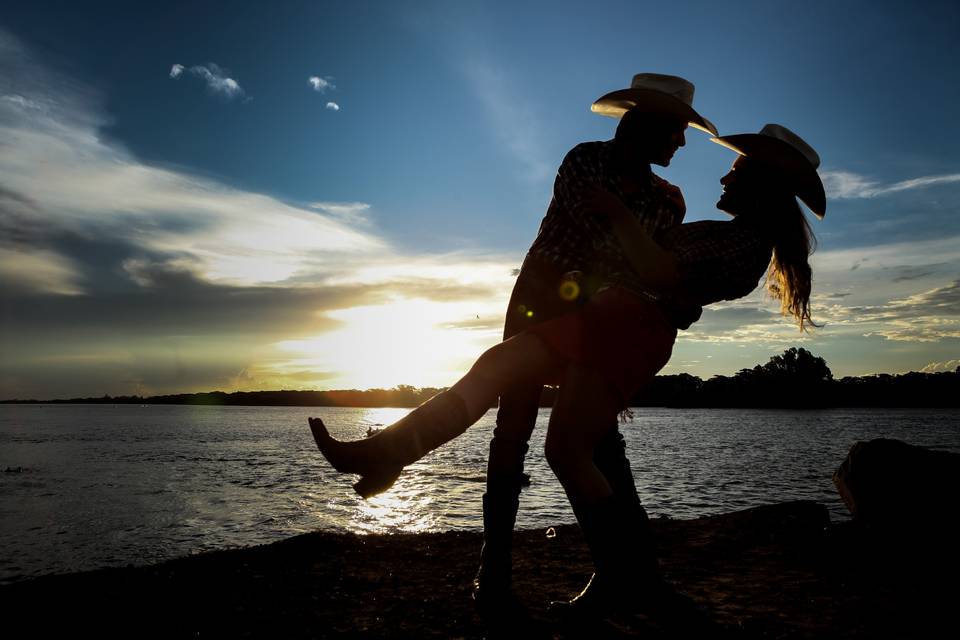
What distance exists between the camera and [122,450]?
3812 centimetres

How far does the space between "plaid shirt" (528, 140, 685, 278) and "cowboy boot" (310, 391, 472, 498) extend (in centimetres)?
102

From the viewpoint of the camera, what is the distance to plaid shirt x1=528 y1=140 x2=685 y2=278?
8.61 feet

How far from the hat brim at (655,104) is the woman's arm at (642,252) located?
2.11 feet

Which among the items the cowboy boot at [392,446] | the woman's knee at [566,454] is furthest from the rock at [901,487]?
the cowboy boot at [392,446]

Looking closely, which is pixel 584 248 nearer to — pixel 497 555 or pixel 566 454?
pixel 566 454

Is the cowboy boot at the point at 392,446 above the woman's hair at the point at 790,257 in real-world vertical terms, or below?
below

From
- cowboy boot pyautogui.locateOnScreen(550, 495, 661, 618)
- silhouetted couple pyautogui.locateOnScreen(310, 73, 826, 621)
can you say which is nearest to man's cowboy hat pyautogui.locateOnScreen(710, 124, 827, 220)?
silhouetted couple pyautogui.locateOnScreen(310, 73, 826, 621)

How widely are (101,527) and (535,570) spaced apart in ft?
38.3

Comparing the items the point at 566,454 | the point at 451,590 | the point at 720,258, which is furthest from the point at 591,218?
the point at 451,590

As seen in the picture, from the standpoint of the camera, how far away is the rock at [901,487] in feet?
17.2

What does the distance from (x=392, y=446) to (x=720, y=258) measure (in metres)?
1.57

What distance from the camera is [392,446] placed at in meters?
2.13

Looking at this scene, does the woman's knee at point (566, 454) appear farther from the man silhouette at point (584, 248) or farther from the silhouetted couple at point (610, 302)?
the man silhouette at point (584, 248)

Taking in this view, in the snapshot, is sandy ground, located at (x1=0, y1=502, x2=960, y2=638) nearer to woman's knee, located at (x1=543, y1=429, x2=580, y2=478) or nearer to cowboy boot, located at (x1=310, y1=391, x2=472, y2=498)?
woman's knee, located at (x1=543, y1=429, x2=580, y2=478)
